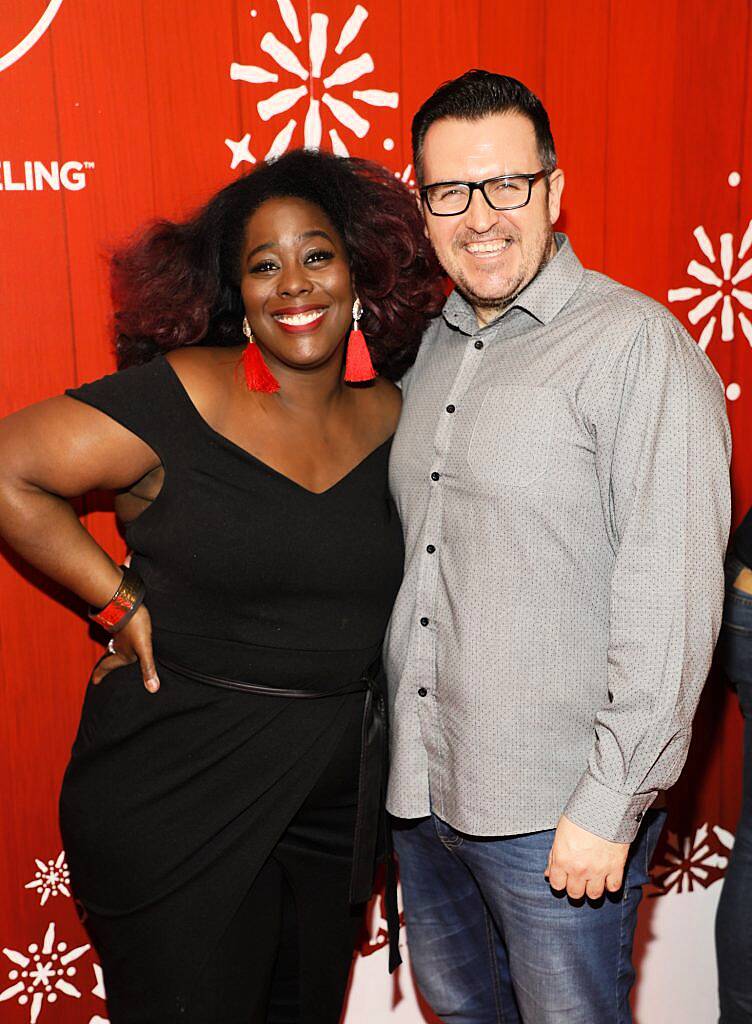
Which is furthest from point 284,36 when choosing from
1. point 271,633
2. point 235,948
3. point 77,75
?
point 235,948

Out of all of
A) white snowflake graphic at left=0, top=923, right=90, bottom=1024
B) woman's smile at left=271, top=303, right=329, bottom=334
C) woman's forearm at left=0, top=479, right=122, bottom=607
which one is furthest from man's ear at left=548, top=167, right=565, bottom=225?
white snowflake graphic at left=0, top=923, right=90, bottom=1024

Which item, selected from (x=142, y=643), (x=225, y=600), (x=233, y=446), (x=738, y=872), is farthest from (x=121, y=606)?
(x=738, y=872)

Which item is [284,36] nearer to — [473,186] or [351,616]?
[473,186]

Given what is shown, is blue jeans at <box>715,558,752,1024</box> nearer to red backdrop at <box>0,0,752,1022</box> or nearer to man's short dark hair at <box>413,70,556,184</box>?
red backdrop at <box>0,0,752,1022</box>

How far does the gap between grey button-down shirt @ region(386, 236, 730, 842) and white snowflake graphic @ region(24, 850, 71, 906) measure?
74cm

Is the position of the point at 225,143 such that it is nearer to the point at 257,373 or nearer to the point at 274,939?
the point at 257,373

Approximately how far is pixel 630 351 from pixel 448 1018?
47.6 inches

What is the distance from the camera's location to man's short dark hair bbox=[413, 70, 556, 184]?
1528mm

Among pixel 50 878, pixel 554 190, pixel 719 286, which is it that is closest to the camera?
pixel 554 190

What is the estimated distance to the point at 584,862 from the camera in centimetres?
142

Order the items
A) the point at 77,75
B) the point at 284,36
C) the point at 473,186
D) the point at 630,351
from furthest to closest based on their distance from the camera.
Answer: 1. the point at 284,36
2. the point at 77,75
3. the point at 473,186
4. the point at 630,351

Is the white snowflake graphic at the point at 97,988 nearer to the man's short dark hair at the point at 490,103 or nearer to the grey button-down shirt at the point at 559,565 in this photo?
the grey button-down shirt at the point at 559,565

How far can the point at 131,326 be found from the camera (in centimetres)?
181

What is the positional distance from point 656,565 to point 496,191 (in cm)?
61
